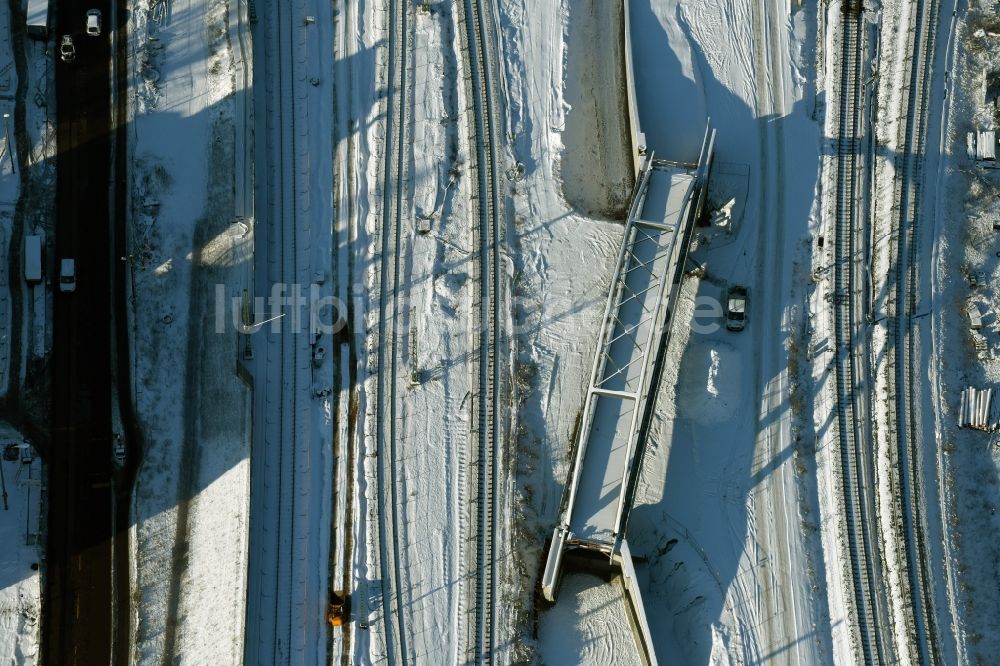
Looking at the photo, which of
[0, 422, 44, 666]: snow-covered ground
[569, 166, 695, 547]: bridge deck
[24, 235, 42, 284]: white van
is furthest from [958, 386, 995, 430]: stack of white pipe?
[24, 235, 42, 284]: white van

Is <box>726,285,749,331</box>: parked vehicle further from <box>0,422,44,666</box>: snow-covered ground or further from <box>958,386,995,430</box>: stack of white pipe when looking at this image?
<box>0,422,44,666</box>: snow-covered ground

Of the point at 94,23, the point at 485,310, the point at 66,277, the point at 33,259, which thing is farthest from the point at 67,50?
the point at 485,310

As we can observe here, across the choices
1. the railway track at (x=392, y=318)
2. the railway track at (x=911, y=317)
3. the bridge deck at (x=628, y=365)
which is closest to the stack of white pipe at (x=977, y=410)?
the railway track at (x=911, y=317)

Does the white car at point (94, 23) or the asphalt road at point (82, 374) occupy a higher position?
the white car at point (94, 23)

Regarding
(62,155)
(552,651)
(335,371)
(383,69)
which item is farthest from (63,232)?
(552,651)

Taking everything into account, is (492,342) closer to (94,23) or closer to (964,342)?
(964,342)

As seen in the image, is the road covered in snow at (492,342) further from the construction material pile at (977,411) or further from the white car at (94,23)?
the white car at (94,23)

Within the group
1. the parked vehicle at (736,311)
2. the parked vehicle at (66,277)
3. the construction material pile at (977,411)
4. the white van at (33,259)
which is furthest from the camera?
the construction material pile at (977,411)
